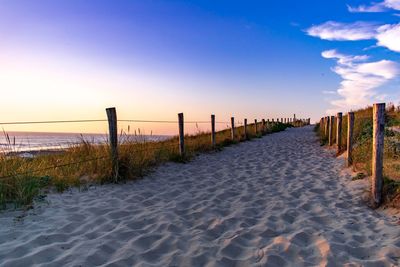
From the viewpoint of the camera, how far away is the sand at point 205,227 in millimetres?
3102

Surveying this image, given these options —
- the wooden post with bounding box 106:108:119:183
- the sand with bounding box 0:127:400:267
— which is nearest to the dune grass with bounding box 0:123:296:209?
the wooden post with bounding box 106:108:119:183

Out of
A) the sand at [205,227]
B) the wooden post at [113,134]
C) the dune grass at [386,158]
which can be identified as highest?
the wooden post at [113,134]

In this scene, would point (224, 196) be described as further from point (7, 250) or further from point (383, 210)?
point (7, 250)

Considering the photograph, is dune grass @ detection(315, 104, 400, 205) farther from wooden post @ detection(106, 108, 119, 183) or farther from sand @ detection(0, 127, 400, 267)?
wooden post @ detection(106, 108, 119, 183)

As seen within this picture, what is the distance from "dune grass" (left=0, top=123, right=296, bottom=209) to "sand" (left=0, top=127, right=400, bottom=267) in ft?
1.06

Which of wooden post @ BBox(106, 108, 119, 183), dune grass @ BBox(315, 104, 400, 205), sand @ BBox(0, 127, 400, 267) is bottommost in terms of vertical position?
sand @ BBox(0, 127, 400, 267)

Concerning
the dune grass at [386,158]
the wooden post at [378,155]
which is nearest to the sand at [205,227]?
the wooden post at [378,155]

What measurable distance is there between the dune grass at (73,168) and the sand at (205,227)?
0.32m

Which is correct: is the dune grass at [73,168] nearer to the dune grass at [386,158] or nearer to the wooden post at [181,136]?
the wooden post at [181,136]

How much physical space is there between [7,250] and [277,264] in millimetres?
2675

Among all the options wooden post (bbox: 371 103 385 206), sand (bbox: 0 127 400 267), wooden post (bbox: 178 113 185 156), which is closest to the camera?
sand (bbox: 0 127 400 267)

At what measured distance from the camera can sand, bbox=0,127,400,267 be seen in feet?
10.2

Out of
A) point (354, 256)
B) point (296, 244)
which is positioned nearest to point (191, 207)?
point (296, 244)

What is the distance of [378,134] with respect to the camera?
477cm
